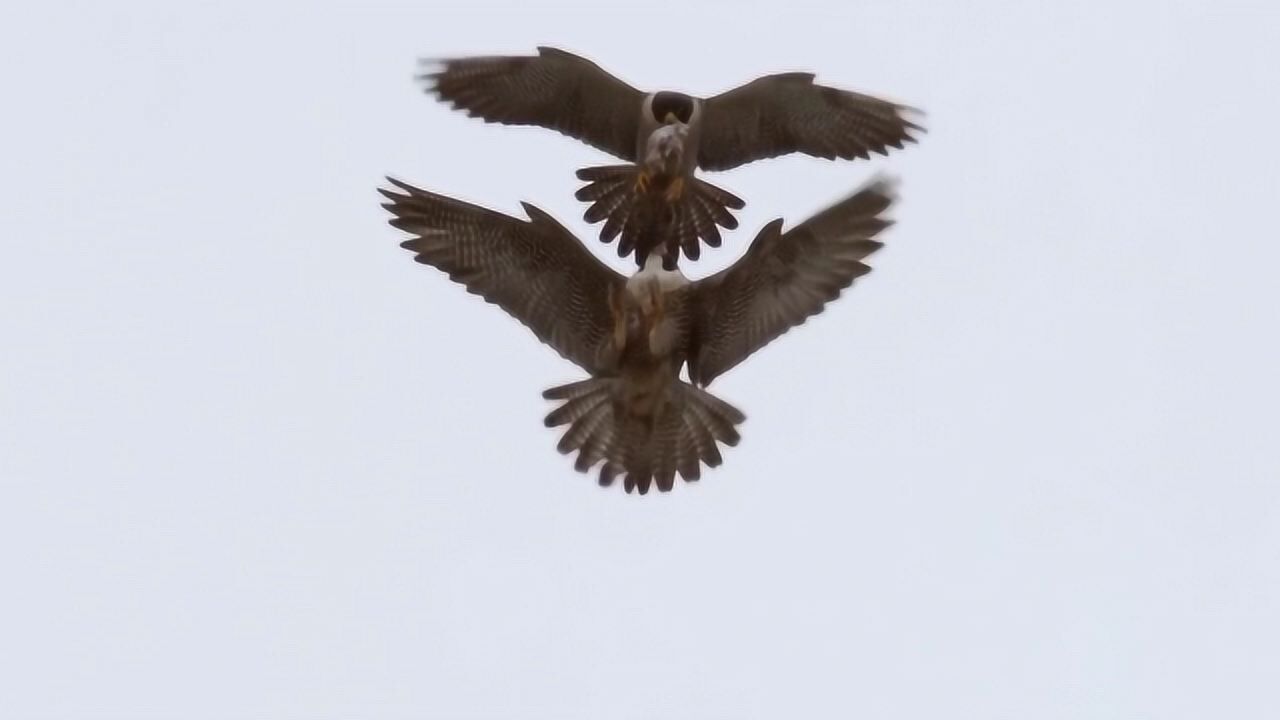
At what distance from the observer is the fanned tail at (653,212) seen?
10516mm

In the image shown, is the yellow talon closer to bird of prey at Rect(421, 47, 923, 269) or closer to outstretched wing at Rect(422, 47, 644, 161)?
bird of prey at Rect(421, 47, 923, 269)

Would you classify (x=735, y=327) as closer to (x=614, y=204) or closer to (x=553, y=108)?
(x=614, y=204)

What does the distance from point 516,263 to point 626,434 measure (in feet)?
2.98

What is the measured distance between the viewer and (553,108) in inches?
450

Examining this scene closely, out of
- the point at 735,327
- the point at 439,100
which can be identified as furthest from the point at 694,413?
the point at 439,100

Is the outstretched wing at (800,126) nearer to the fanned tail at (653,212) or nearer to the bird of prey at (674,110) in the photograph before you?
the bird of prey at (674,110)

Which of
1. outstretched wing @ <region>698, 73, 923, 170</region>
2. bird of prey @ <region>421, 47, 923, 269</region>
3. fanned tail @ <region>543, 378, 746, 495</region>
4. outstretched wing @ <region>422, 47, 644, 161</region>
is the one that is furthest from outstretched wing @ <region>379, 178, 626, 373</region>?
outstretched wing @ <region>698, 73, 923, 170</region>

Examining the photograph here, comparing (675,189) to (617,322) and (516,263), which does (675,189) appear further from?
(516,263)

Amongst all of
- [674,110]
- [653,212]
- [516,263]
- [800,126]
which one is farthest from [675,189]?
[800,126]

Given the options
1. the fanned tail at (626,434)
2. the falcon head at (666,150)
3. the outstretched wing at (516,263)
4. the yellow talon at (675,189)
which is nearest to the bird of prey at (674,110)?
the falcon head at (666,150)

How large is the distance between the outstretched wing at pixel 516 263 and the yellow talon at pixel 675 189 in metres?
0.45

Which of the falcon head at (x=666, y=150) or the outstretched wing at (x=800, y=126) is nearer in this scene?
the falcon head at (x=666, y=150)

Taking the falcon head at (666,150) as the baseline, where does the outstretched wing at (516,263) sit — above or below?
below

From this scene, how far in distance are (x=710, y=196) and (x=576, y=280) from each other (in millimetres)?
727
